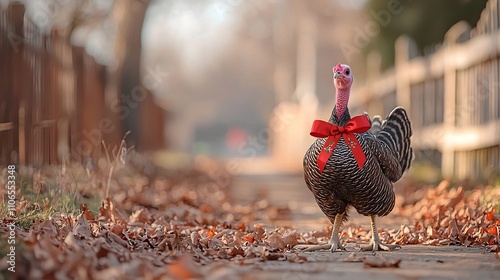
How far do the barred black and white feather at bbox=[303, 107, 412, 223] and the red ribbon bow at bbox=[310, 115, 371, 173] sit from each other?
0.03m

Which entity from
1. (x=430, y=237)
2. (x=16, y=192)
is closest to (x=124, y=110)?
(x=16, y=192)

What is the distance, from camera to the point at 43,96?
1027cm

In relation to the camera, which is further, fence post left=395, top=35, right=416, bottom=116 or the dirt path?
fence post left=395, top=35, right=416, bottom=116

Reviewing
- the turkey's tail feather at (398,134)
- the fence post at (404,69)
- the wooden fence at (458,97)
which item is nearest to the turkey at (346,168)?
the turkey's tail feather at (398,134)

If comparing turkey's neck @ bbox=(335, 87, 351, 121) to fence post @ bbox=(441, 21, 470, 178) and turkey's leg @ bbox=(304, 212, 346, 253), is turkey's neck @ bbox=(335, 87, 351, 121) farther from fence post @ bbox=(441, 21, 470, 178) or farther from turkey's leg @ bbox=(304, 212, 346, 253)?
fence post @ bbox=(441, 21, 470, 178)

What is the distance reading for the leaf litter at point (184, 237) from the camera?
4.46 meters

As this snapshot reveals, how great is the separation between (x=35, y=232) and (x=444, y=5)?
9343 mm

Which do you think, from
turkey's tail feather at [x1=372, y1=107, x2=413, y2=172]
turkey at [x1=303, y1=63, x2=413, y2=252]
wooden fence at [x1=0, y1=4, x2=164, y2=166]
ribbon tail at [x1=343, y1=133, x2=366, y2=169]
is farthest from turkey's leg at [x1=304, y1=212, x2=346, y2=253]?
wooden fence at [x1=0, y1=4, x2=164, y2=166]

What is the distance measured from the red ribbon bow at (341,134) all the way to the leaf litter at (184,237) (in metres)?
0.66

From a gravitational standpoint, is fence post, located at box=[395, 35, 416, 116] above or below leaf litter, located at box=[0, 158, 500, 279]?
above

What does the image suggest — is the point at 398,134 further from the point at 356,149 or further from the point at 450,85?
the point at 450,85

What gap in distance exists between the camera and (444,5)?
13266mm

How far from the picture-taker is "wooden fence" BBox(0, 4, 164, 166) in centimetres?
894

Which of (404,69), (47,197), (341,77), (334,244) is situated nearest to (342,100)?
(341,77)
